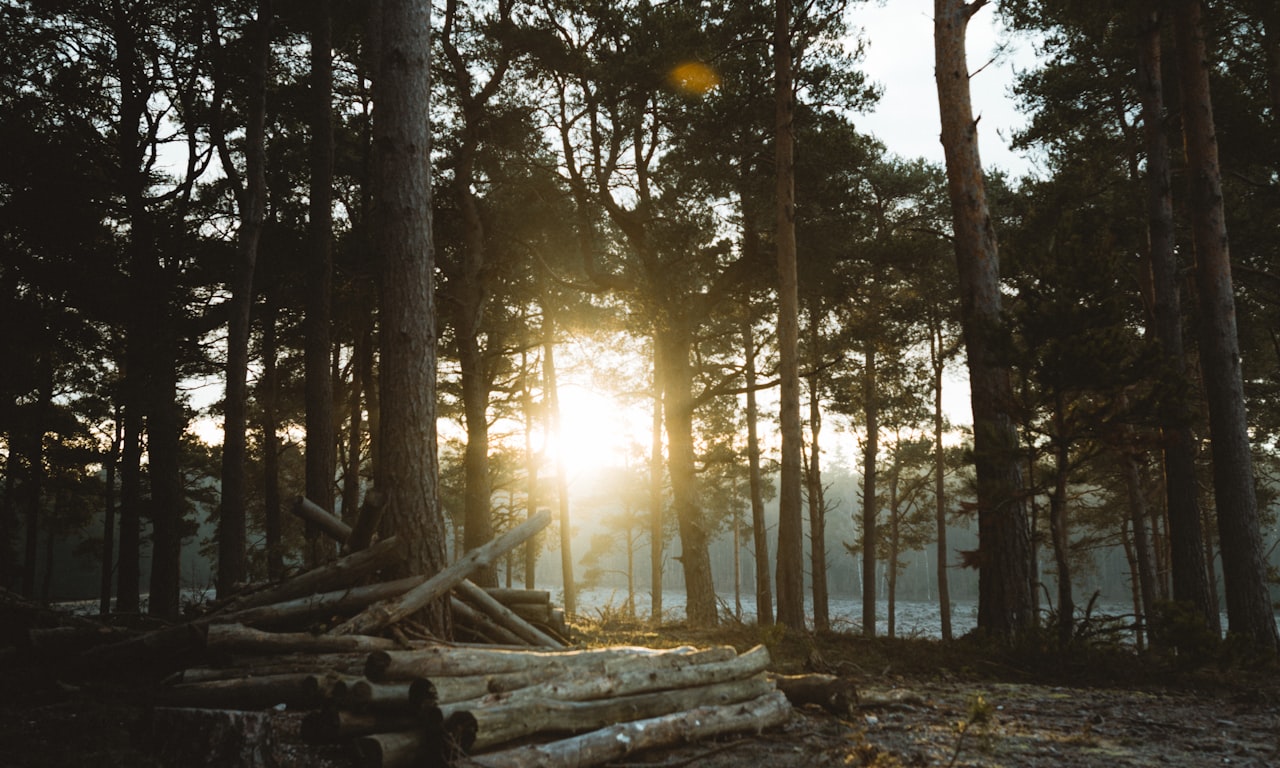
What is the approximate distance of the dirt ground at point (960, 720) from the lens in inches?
195

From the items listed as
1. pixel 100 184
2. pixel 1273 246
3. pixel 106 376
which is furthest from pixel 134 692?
pixel 106 376

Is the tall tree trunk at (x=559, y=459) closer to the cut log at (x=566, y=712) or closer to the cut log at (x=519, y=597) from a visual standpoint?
the cut log at (x=519, y=597)

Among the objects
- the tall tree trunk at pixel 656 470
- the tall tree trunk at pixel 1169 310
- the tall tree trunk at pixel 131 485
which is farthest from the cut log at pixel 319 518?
the tall tree trunk at pixel 656 470

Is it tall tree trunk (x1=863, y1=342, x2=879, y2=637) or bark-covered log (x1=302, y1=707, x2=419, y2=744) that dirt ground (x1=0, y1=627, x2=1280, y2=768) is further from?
tall tree trunk (x1=863, y1=342, x2=879, y2=637)

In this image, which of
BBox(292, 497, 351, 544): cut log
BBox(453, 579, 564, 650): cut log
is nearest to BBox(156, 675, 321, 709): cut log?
BBox(292, 497, 351, 544): cut log

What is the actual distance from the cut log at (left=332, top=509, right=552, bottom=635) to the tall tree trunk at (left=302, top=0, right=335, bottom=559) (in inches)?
232

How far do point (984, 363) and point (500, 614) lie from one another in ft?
22.2

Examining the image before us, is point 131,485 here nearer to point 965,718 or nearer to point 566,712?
point 566,712

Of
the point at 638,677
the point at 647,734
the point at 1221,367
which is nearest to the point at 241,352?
the point at 638,677

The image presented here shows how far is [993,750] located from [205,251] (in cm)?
1915

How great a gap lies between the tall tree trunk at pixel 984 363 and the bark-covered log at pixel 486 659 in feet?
15.6

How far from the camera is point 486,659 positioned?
5.54 m

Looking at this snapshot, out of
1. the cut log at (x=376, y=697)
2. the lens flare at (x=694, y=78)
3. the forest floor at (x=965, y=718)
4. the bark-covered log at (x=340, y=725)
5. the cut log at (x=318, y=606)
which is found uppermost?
the lens flare at (x=694, y=78)

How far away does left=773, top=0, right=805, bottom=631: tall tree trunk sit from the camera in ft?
42.1
